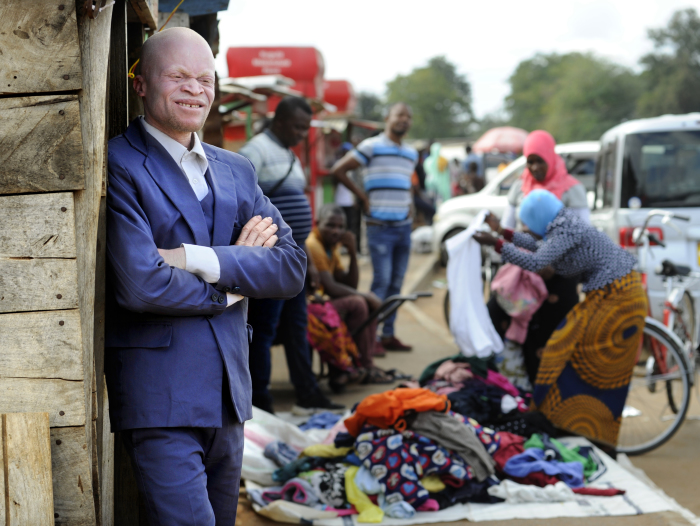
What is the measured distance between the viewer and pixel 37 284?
6.14ft

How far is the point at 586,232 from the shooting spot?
175 inches

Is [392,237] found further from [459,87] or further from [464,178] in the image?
[459,87]

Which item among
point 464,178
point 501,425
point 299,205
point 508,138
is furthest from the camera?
point 508,138

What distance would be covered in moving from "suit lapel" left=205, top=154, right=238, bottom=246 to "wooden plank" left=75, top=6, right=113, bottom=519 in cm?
31

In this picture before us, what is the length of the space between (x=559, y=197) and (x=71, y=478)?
4.36 meters

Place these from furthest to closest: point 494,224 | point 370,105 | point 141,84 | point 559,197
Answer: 1. point 370,105
2. point 559,197
3. point 494,224
4. point 141,84

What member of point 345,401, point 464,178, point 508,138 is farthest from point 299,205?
point 508,138

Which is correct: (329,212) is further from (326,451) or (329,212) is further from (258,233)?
(258,233)

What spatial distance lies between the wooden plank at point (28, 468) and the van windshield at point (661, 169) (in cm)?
593

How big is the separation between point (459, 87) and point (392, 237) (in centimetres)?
9740

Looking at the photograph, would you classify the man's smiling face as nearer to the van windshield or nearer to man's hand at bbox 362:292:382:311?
man's hand at bbox 362:292:382:311

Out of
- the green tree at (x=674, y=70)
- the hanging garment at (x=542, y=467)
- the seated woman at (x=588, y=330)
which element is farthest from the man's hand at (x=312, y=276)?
the green tree at (x=674, y=70)

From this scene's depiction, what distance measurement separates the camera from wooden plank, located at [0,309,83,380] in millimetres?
1868

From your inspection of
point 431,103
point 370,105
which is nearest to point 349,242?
point 370,105
